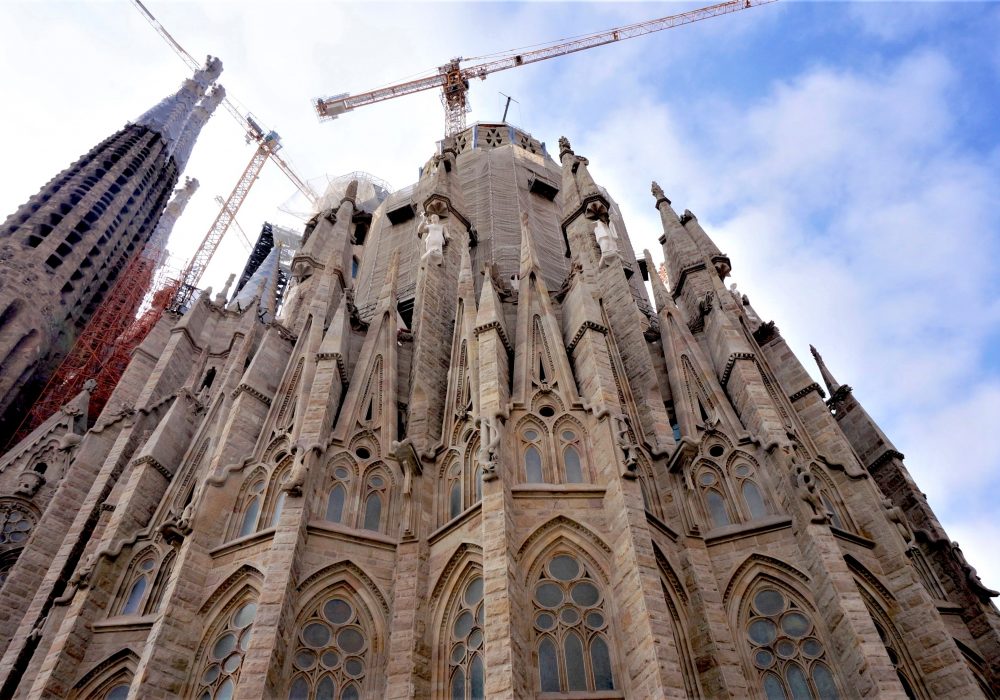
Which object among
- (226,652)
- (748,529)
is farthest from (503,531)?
(226,652)

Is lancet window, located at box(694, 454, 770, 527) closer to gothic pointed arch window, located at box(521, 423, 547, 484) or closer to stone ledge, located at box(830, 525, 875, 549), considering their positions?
stone ledge, located at box(830, 525, 875, 549)

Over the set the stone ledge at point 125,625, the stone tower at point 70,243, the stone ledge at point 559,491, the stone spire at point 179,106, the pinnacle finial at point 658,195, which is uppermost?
the stone spire at point 179,106

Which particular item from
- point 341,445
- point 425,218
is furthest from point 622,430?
point 425,218

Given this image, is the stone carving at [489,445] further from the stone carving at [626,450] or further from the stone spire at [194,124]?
the stone spire at [194,124]

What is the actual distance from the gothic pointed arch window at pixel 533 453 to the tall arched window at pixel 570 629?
4.91 ft

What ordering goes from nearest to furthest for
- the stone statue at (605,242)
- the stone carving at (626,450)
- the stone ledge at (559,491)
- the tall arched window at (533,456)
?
the stone carving at (626,450), the stone ledge at (559,491), the tall arched window at (533,456), the stone statue at (605,242)

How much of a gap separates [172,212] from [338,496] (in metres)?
64.9

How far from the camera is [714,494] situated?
45.8ft

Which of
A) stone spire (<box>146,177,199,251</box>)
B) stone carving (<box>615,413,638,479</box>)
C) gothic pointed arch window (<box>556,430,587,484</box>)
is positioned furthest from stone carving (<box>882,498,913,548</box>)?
stone spire (<box>146,177,199,251</box>)

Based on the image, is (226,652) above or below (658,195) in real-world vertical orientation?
below

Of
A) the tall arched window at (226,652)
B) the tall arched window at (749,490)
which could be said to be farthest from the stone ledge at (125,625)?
the tall arched window at (749,490)

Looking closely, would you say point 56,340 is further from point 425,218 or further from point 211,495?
point 211,495

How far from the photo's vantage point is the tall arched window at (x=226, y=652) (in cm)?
1144

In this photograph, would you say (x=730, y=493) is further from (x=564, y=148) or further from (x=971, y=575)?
(x=564, y=148)
